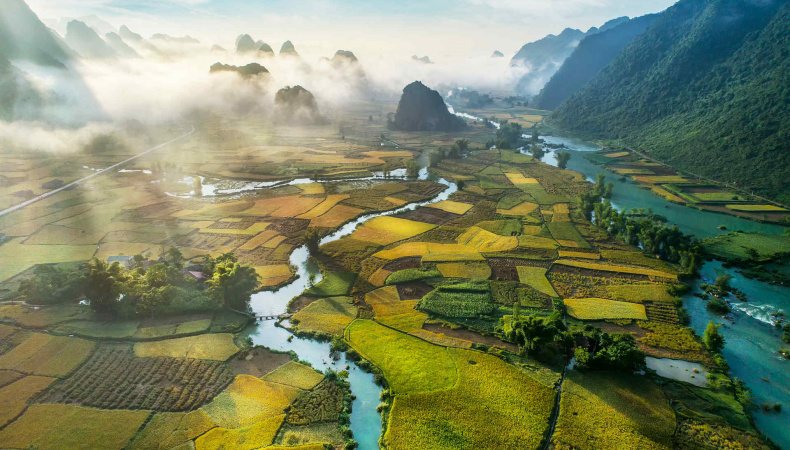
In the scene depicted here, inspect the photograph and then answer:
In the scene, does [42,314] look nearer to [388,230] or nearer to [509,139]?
[388,230]

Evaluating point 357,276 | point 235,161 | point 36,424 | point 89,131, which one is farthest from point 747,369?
point 89,131

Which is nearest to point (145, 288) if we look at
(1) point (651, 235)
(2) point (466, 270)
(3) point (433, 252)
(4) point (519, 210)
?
(3) point (433, 252)

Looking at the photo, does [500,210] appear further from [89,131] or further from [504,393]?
[89,131]

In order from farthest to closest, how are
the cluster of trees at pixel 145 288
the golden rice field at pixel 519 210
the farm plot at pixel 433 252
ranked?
the golden rice field at pixel 519 210
the farm plot at pixel 433 252
the cluster of trees at pixel 145 288

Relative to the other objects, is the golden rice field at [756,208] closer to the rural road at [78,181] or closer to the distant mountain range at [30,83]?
the rural road at [78,181]

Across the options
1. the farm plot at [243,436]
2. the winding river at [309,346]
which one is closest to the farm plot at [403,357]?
the winding river at [309,346]

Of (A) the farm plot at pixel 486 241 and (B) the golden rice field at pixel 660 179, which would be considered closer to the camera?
(A) the farm plot at pixel 486 241
